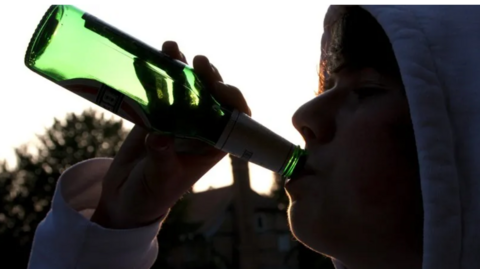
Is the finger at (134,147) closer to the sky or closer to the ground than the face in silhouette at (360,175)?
closer to the ground

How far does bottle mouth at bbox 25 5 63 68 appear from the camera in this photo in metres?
1.19

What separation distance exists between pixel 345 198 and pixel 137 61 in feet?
1.94

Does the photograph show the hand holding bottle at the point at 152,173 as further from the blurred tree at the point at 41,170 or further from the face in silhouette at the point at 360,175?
the blurred tree at the point at 41,170

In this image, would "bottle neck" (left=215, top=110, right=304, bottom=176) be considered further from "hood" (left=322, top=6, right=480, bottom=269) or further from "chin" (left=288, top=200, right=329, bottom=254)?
"hood" (left=322, top=6, right=480, bottom=269)

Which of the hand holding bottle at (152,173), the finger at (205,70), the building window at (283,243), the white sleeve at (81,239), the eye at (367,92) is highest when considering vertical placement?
the eye at (367,92)

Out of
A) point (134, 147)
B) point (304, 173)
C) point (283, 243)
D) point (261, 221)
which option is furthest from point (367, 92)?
point (261, 221)

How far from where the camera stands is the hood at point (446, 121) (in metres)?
0.73

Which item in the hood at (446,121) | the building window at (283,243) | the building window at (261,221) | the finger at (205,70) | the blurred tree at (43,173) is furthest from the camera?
the building window at (261,221)

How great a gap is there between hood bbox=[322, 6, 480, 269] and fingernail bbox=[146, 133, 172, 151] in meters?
0.51

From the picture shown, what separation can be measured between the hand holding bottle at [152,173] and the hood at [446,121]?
0.42 meters

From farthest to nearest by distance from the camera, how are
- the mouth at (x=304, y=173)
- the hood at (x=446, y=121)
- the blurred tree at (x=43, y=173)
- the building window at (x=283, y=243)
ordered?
the building window at (x=283, y=243)
the blurred tree at (x=43, y=173)
the mouth at (x=304, y=173)
the hood at (x=446, y=121)

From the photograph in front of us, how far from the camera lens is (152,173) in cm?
121

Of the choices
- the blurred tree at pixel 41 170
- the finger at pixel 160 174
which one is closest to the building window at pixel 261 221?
the blurred tree at pixel 41 170

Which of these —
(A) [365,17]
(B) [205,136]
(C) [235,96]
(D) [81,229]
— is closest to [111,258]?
(D) [81,229]
